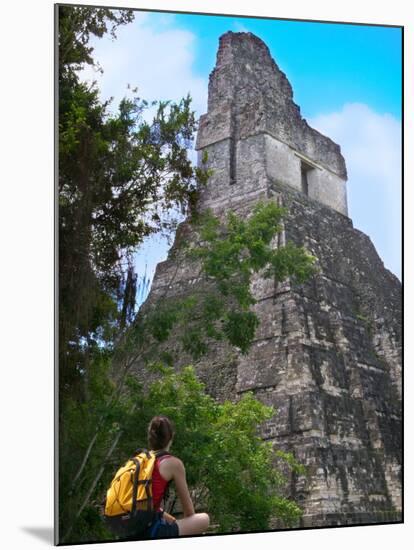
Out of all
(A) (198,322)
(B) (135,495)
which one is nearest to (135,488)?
(B) (135,495)

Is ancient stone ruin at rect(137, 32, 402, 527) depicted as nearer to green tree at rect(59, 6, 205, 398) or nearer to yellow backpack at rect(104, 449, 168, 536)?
green tree at rect(59, 6, 205, 398)

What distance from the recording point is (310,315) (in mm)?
11508

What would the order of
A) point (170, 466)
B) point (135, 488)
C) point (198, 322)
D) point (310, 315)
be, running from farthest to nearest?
point (310, 315)
point (198, 322)
point (170, 466)
point (135, 488)

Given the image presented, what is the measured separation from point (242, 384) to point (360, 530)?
2.03 m

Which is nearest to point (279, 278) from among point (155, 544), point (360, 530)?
point (360, 530)

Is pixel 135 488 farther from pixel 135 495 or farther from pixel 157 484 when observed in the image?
pixel 157 484

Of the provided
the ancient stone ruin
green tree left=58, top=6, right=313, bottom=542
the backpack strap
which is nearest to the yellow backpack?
the backpack strap

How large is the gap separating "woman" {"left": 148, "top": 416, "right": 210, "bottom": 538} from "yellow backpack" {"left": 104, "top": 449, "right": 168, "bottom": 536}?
2.1 inches

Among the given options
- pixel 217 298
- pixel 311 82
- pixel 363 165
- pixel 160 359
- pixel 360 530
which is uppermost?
pixel 311 82

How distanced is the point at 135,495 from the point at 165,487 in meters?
0.33

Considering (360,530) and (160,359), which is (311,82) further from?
(360,530)

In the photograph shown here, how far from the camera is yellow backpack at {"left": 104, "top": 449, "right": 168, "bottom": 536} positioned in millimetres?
6953

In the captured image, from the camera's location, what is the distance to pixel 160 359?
989 centimetres

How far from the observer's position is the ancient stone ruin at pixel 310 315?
35.3 ft
